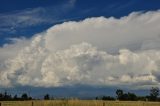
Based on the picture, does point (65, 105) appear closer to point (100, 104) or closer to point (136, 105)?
point (100, 104)

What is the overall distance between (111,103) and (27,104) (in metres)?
8.96

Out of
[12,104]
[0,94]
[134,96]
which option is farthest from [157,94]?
[12,104]

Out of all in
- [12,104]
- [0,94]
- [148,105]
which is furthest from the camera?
[0,94]

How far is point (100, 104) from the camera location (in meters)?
46.0

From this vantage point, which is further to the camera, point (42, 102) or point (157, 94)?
point (157, 94)

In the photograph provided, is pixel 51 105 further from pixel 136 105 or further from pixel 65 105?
pixel 136 105

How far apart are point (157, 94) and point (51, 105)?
1442 inches

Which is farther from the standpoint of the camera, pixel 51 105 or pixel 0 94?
pixel 0 94

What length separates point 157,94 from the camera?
257 ft

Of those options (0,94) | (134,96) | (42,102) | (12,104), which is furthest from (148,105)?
(0,94)

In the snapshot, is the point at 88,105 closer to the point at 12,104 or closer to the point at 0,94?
the point at 12,104

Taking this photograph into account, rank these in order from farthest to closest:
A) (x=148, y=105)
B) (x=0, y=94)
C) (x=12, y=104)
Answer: (x=0, y=94), (x=148, y=105), (x=12, y=104)

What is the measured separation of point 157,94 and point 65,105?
35.9m

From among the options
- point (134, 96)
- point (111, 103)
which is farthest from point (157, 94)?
point (111, 103)
